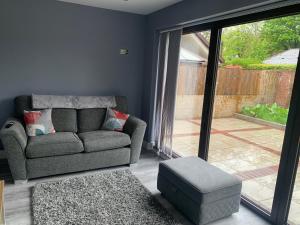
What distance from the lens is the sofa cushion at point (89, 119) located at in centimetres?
350

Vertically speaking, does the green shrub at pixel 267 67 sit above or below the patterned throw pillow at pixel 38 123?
above

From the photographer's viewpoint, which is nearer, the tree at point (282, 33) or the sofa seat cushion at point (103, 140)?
the tree at point (282, 33)

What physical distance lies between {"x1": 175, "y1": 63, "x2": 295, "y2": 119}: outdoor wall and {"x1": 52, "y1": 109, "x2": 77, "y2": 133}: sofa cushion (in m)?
1.60

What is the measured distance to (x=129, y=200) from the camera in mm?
2439

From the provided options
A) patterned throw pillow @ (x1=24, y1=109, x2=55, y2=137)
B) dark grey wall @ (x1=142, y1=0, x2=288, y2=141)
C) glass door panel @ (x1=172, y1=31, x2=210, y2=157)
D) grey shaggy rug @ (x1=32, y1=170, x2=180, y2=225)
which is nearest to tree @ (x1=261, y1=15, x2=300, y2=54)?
dark grey wall @ (x1=142, y1=0, x2=288, y2=141)

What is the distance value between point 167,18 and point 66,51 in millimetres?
1655

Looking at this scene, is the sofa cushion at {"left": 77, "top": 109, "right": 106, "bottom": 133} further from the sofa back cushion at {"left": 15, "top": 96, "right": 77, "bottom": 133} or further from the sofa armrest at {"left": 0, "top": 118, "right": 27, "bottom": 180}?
the sofa armrest at {"left": 0, "top": 118, "right": 27, "bottom": 180}

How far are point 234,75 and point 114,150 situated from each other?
1.85 m

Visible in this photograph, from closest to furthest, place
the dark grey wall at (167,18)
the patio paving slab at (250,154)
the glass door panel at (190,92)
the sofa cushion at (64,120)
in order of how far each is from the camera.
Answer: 1. the patio paving slab at (250,154)
2. the dark grey wall at (167,18)
3. the glass door panel at (190,92)
4. the sofa cushion at (64,120)

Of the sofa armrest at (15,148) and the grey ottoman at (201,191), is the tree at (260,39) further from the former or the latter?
the sofa armrest at (15,148)

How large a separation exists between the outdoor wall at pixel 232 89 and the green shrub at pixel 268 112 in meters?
0.05

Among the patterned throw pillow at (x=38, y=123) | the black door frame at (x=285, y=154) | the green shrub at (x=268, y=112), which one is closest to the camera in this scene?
→ the black door frame at (x=285, y=154)

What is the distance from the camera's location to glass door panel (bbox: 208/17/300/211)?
2.21 m

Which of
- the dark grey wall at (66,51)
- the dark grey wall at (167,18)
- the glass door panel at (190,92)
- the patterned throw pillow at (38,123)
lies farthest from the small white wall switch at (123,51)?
the patterned throw pillow at (38,123)
